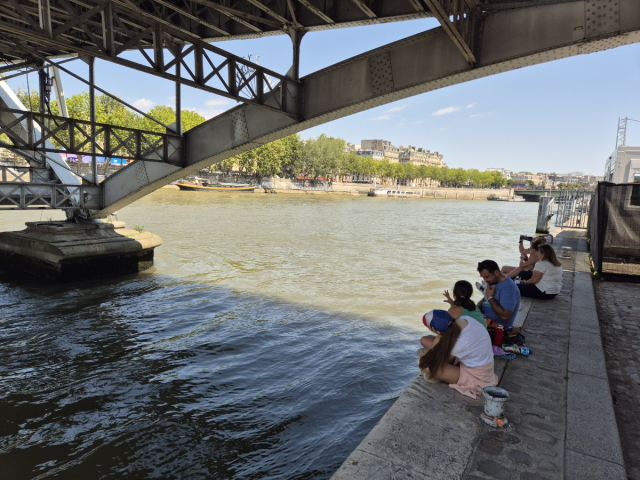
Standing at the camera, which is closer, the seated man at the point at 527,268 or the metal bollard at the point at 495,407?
the metal bollard at the point at 495,407

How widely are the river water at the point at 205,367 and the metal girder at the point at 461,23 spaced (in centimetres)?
579

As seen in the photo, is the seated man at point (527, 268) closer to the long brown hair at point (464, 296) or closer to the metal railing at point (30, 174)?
the long brown hair at point (464, 296)

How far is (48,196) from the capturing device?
1311 cm

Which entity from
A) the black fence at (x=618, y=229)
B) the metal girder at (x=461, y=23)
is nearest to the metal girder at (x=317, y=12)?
the metal girder at (x=461, y=23)

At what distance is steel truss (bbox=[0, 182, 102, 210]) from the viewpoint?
12242mm

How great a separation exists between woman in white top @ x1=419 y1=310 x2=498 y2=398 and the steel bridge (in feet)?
16.2

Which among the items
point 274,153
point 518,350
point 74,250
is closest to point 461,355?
point 518,350

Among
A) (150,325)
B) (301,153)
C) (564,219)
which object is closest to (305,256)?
(150,325)

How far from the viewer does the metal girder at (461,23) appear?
7217 millimetres

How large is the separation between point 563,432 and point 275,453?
9.63 feet

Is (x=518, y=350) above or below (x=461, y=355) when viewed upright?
below

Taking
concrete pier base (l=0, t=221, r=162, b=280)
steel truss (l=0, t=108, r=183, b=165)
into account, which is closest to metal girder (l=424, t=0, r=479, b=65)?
steel truss (l=0, t=108, r=183, b=165)

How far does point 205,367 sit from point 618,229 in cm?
1067

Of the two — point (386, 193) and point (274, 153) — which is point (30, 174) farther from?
point (386, 193)
